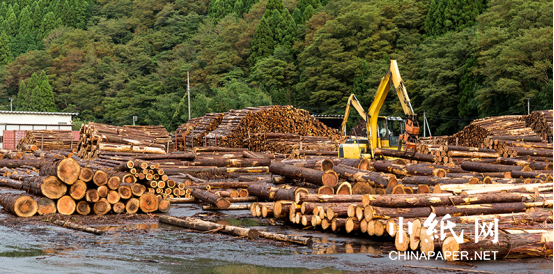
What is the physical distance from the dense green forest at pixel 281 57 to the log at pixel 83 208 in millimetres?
37982

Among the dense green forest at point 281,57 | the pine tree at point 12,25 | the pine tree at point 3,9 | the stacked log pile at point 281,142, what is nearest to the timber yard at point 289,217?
the stacked log pile at point 281,142

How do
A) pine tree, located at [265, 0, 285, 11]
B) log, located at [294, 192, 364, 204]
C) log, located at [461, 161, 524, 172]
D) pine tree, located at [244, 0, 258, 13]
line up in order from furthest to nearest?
pine tree, located at [244, 0, 258, 13], pine tree, located at [265, 0, 285, 11], log, located at [461, 161, 524, 172], log, located at [294, 192, 364, 204]

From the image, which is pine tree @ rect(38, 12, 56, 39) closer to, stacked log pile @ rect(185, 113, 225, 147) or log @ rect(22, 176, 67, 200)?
stacked log pile @ rect(185, 113, 225, 147)

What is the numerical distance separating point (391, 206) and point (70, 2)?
136721 millimetres

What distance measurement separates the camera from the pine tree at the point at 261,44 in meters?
78.7

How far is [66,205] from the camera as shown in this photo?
12.3m

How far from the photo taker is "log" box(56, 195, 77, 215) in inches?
481

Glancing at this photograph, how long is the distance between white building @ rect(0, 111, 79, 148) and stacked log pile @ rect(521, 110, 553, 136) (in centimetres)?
4232

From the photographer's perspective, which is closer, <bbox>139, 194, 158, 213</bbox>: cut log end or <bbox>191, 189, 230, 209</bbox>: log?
<bbox>139, 194, 158, 213</bbox>: cut log end

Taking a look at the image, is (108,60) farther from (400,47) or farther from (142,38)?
(400,47)

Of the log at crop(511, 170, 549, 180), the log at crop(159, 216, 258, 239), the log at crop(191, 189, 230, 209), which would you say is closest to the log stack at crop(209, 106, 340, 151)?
the log at crop(191, 189, 230, 209)

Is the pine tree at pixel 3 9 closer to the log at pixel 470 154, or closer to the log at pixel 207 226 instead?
the log at pixel 470 154

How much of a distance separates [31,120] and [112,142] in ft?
117

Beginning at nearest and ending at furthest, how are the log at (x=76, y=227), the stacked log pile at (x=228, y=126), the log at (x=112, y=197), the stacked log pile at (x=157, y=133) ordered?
the log at (x=76, y=227)
the log at (x=112, y=197)
the stacked log pile at (x=157, y=133)
the stacked log pile at (x=228, y=126)
